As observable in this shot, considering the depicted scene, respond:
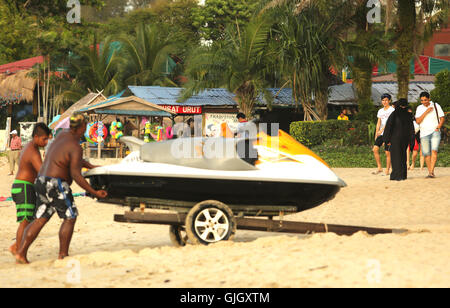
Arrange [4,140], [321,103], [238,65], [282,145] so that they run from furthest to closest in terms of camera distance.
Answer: [4,140] → [238,65] → [321,103] → [282,145]

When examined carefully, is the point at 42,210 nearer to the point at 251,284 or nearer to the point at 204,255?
the point at 204,255

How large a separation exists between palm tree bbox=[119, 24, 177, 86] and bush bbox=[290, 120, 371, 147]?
45.2 ft

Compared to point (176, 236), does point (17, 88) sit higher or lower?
higher

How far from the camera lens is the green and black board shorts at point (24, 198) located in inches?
293

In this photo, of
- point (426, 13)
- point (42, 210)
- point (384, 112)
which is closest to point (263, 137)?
point (42, 210)

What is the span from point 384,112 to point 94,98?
699 inches

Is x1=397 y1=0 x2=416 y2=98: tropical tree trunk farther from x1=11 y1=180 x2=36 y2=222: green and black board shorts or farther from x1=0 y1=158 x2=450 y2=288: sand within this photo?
x1=11 y1=180 x2=36 y2=222: green and black board shorts

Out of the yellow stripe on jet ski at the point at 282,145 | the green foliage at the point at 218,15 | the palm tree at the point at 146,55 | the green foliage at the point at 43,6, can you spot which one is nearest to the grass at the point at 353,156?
the yellow stripe on jet ski at the point at 282,145

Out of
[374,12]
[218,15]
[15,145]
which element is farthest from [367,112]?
[218,15]

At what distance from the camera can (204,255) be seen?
6609mm

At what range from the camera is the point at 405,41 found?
930 inches

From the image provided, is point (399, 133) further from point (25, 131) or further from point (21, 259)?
point (25, 131)

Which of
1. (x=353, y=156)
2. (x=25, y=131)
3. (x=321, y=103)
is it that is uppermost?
(x=321, y=103)

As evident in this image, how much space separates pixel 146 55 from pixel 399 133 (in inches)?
1080
